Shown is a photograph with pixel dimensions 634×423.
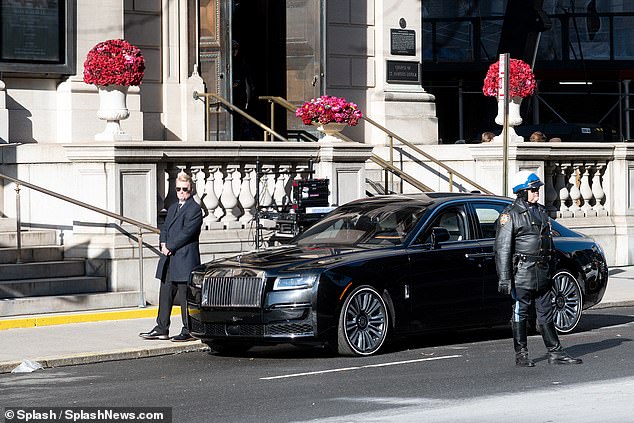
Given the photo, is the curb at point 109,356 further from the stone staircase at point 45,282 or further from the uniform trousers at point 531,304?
the uniform trousers at point 531,304

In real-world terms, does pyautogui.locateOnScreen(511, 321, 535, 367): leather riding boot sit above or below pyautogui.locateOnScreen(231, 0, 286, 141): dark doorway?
below

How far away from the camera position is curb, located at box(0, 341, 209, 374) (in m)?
13.8

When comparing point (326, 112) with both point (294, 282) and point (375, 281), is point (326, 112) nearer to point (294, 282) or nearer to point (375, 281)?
point (375, 281)

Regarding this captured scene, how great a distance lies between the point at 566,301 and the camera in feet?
51.8

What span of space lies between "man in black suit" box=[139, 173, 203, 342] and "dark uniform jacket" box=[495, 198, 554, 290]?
3.64m

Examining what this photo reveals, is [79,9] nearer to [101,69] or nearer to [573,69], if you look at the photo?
[101,69]

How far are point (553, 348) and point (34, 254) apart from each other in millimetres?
8057

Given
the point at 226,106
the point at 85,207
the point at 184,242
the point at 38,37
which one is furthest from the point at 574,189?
the point at 184,242

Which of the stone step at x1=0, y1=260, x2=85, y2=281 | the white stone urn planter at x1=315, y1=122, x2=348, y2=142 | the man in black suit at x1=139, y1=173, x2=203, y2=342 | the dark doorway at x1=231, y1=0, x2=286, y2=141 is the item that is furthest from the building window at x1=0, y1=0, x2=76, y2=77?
the man in black suit at x1=139, y1=173, x2=203, y2=342

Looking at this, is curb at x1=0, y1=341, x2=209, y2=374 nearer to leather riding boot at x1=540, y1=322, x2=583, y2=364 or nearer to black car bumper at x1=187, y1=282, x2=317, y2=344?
black car bumper at x1=187, y1=282, x2=317, y2=344

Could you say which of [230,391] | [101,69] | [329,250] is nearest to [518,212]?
[329,250]

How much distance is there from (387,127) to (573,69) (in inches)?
717

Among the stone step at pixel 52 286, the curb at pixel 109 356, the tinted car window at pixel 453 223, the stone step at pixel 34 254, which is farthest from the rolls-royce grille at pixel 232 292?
the stone step at pixel 34 254

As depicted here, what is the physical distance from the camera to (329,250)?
14531 millimetres
